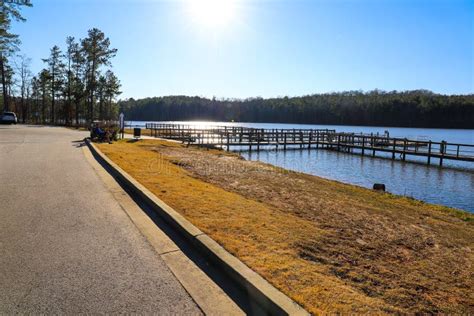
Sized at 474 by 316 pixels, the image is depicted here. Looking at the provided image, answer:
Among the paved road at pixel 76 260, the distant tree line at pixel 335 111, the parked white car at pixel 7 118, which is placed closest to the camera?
the paved road at pixel 76 260

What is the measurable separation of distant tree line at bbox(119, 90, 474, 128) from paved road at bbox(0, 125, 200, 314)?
129952 millimetres

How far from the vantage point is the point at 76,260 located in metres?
4.15

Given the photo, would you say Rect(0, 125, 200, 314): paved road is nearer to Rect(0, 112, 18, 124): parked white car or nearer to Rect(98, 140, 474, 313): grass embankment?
Rect(98, 140, 474, 313): grass embankment

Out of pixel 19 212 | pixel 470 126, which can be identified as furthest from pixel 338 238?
pixel 470 126

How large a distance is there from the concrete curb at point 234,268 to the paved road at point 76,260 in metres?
0.58

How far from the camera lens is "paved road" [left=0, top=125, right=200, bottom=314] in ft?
10.6

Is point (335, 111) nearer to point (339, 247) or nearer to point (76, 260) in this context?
point (339, 247)

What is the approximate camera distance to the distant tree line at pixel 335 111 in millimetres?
116375

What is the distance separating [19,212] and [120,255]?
290cm

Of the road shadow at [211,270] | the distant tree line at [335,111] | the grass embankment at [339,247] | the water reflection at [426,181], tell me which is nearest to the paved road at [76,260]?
the road shadow at [211,270]

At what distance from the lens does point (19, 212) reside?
608 cm

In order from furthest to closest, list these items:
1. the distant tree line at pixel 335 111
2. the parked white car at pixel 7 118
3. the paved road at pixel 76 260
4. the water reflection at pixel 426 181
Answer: the distant tree line at pixel 335 111
the parked white car at pixel 7 118
the water reflection at pixel 426 181
the paved road at pixel 76 260

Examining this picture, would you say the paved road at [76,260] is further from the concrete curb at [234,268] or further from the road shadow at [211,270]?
the concrete curb at [234,268]

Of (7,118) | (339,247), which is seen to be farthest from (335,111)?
(339,247)
